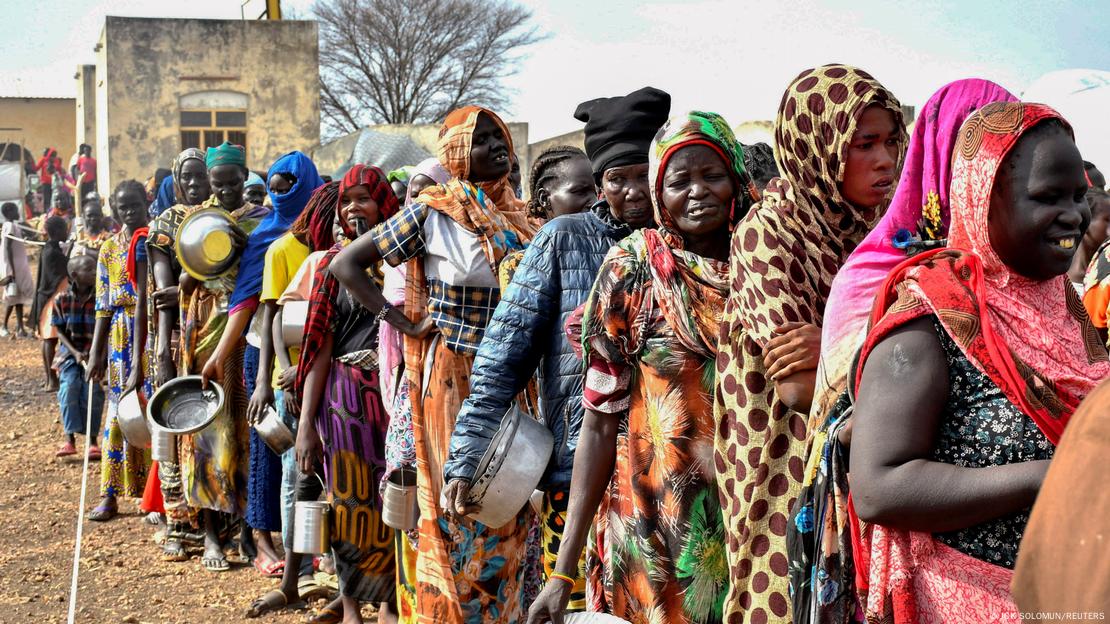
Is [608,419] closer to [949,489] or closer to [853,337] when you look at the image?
[853,337]

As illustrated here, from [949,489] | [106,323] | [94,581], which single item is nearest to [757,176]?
[949,489]

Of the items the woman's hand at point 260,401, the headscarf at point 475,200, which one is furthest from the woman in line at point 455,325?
the woman's hand at point 260,401

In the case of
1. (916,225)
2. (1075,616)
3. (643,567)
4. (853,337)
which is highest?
(916,225)

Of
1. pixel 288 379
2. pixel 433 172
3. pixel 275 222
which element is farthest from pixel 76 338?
pixel 433 172

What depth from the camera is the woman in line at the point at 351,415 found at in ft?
18.7

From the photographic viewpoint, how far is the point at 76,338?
38.3ft

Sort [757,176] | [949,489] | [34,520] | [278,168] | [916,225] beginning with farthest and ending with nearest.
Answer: [34,520] < [278,168] < [757,176] < [916,225] < [949,489]

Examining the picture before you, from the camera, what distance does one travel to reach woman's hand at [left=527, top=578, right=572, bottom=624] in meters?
3.27

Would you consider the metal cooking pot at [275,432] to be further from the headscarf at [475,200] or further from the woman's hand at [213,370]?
the headscarf at [475,200]

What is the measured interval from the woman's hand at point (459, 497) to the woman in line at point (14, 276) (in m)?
17.8

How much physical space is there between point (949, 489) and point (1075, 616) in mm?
668

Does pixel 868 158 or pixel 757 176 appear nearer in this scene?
pixel 868 158

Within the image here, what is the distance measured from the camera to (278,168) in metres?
7.17

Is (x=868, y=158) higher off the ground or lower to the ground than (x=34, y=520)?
higher
